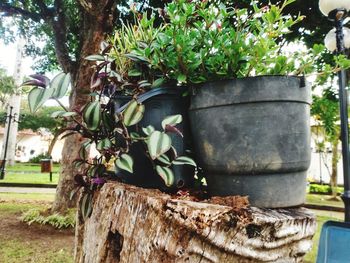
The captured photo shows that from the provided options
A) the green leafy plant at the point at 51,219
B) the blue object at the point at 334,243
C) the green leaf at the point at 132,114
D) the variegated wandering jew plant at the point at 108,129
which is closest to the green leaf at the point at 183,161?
the variegated wandering jew plant at the point at 108,129

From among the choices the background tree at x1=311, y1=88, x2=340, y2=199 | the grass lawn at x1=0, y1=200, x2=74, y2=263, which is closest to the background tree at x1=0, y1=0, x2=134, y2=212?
the grass lawn at x1=0, y1=200, x2=74, y2=263

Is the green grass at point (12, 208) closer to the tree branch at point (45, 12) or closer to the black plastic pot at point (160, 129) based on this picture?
the tree branch at point (45, 12)

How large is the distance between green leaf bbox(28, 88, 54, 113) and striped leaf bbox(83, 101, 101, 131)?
0.16m

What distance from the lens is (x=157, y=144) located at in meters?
1.17

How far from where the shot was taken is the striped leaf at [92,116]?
127 cm

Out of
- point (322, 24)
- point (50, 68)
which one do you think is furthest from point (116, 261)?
point (50, 68)

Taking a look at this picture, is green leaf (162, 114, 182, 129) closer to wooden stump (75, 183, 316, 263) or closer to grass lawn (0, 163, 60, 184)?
wooden stump (75, 183, 316, 263)

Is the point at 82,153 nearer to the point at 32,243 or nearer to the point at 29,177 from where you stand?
the point at 32,243

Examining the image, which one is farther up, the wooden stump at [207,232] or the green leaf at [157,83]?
the green leaf at [157,83]

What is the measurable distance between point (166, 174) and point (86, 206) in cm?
46

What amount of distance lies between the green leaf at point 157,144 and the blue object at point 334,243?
2.28 ft

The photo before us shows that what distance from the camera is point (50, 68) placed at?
7.83 m

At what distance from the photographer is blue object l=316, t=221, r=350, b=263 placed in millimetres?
1143

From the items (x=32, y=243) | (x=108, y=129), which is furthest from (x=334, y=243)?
(x=32, y=243)
